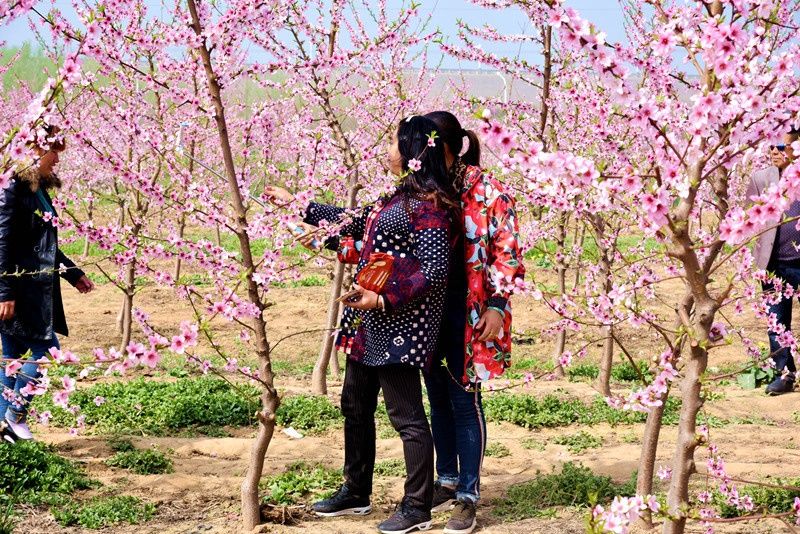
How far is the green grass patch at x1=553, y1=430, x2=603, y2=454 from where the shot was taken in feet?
18.9

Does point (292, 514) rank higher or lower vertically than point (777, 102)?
lower

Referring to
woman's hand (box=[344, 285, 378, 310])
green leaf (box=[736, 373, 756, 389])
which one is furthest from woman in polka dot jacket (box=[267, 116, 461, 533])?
green leaf (box=[736, 373, 756, 389])

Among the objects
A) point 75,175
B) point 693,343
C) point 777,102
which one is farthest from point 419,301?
point 75,175

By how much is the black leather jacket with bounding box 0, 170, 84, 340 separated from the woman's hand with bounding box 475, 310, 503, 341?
2.66m

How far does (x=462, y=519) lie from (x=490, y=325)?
0.92 m

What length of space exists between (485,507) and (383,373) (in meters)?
1.00

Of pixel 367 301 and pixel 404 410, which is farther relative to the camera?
pixel 404 410

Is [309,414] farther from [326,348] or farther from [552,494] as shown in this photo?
[552,494]

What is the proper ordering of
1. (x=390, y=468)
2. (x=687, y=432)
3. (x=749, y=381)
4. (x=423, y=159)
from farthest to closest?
(x=749, y=381)
(x=390, y=468)
(x=423, y=159)
(x=687, y=432)

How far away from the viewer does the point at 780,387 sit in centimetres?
743

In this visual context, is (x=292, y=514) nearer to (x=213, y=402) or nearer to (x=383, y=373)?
(x=383, y=373)

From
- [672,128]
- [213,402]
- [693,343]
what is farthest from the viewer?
[213,402]

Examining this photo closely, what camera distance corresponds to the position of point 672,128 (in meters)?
3.80

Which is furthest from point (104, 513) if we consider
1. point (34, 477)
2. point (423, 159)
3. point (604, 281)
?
point (604, 281)
